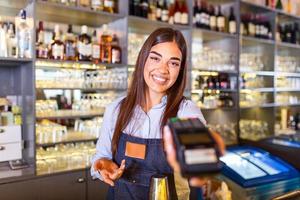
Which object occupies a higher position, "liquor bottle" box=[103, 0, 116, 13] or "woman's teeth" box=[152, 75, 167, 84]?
"liquor bottle" box=[103, 0, 116, 13]

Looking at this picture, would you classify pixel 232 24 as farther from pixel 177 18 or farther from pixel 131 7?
pixel 131 7

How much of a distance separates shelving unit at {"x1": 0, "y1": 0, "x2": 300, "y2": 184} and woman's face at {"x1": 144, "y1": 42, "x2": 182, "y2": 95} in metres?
1.38

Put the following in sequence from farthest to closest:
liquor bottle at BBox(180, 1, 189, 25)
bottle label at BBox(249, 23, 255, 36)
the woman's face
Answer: bottle label at BBox(249, 23, 255, 36) < liquor bottle at BBox(180, 1, 189, 25) < the woman's face

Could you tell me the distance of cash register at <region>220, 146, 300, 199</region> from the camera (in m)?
1.99

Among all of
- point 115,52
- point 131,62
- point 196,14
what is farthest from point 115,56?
point 196,14

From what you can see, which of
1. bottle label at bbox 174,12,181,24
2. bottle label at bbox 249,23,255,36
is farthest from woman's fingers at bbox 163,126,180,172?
bottle label at bbox 249,23,255,36

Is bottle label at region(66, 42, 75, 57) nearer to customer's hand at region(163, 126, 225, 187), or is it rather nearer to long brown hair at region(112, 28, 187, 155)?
long brown hair at region(112, 28, 187, 155)

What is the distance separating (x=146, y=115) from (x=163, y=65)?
298 millimetres

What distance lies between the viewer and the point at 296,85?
4.55 meters

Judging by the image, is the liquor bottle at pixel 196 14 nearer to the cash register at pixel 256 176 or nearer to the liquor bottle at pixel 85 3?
the liquor bottle at pixel 85 3

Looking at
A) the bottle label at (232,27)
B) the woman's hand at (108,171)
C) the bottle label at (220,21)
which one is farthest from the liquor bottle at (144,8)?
the woman's hand at (108,171)

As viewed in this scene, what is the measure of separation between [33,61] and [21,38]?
19 cm

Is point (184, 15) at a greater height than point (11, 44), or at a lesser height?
greater

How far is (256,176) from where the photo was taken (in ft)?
6.81
